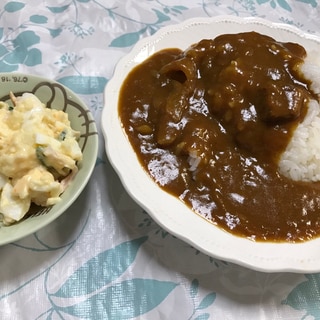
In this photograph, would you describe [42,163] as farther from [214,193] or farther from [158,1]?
[158,1]

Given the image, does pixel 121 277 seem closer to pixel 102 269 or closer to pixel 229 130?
pixel 102 269

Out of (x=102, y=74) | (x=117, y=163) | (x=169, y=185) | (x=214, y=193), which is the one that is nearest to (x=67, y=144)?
(x=117, y=163)

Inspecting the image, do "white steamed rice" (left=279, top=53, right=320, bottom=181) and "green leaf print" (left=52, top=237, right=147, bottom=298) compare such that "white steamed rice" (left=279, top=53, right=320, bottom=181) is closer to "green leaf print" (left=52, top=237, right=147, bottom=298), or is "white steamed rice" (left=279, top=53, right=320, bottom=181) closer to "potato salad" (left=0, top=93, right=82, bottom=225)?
"green leaf print" (left=52, top=237, right=147, bottom=298)

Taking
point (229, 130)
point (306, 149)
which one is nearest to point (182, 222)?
point (229, 130)

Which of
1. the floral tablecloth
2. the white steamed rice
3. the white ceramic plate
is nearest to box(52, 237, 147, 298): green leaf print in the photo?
the floral tablecloth

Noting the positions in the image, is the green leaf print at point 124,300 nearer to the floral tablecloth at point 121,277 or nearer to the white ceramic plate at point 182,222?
the floral tablecloth at point 121,277
